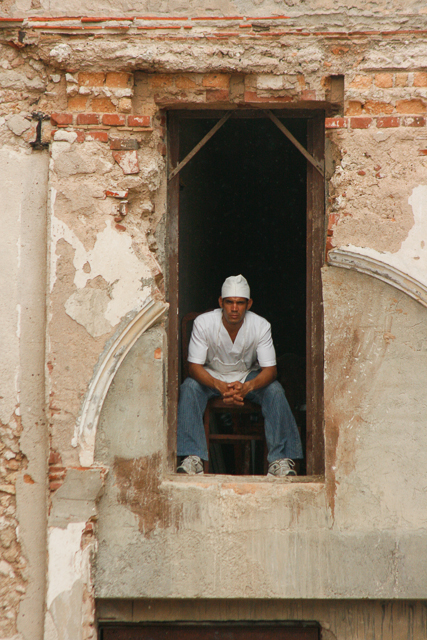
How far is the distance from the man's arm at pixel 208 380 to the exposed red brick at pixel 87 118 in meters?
1.62

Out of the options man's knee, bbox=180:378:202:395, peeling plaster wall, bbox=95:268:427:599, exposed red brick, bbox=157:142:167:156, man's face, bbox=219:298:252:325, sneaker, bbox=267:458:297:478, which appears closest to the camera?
peeling plaster wall, bbox=95:268:427:599

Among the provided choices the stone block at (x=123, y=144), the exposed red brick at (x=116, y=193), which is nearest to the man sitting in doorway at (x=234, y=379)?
the exposed red brick at (x=116, y=193)

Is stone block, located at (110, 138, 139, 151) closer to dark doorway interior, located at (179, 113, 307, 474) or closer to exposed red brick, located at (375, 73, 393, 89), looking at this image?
exposed red brick, located at (375, 73, 393, 89)

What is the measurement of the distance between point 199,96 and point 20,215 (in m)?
1.24

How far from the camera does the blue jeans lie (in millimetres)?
3887

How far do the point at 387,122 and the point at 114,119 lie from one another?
60.3 inches

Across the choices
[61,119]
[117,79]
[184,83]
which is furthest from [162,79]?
[61,119]

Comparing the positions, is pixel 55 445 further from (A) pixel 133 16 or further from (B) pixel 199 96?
(A) pixel 133 16

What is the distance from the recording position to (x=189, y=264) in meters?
5.49

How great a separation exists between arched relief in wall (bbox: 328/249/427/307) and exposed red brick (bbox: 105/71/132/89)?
59.9 inches

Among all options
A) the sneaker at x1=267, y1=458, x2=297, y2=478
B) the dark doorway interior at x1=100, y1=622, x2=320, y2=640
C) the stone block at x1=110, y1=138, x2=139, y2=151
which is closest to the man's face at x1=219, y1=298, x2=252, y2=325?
the sneaker at x1=267, y1=458, x2=297, y2=478

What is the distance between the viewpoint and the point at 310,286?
150 inches

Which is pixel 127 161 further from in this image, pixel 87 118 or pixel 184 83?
pixel 184 83

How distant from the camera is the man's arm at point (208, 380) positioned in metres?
4.02
